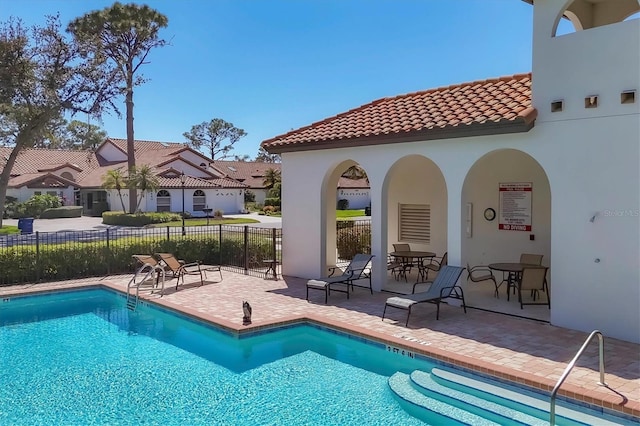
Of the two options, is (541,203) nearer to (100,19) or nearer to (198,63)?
(198,63)

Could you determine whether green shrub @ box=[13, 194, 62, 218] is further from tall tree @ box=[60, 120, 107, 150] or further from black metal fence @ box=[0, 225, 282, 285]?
tall tree @ box=[60, 120, 107, 150]

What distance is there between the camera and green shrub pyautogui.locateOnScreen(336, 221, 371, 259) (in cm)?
1958

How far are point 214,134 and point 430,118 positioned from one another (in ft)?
283

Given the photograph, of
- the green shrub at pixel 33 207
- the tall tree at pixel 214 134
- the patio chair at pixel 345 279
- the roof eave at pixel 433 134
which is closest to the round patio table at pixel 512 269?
the patio chair at pixel 345 279

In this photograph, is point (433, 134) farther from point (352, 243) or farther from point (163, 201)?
point (163, 201)

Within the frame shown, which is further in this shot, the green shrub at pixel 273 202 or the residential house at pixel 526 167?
the green shrub at pixel 273 202

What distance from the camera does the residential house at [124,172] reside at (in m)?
47.7

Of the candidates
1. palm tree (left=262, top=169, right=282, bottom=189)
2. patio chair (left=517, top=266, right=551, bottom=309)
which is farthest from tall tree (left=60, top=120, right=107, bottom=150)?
patio chair (left=517, top=266, right=551, bottom=309)

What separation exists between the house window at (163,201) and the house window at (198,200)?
8.84 feet

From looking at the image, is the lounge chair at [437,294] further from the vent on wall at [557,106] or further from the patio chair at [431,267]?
the vent on wall at [557,106]

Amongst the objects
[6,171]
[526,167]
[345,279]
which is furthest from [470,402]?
[6,171]

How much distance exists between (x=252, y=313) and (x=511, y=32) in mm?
11658

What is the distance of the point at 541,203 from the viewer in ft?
41.6

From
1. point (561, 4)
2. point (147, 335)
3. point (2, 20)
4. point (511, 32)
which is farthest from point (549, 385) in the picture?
point (2, 20)
